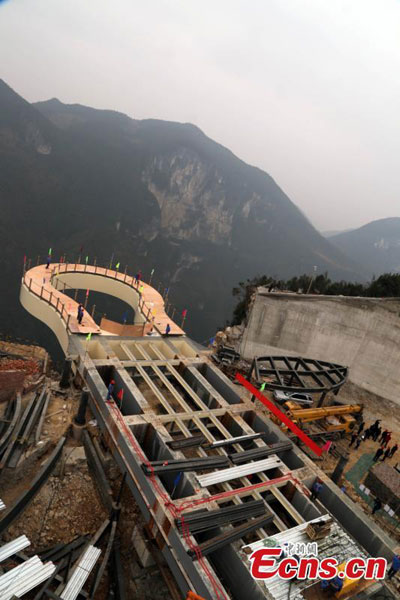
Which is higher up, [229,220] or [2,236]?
[229,220]

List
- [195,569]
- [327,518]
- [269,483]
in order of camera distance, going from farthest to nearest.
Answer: [269,483]
[327,518]
[195,569]

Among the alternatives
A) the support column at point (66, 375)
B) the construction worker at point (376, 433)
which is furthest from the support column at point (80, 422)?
the construction worker at point (376, 433)

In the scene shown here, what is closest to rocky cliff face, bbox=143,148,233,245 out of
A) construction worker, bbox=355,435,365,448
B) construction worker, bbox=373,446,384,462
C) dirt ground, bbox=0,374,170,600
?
construction worker, bbox=355,435,365,448

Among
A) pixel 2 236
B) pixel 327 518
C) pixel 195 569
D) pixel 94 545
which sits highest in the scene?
pixel 327 518

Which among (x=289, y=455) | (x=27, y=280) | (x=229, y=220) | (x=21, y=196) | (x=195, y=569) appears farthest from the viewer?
(x=229, y=220)

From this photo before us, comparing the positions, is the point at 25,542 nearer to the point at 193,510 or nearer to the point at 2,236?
the point at 193,510

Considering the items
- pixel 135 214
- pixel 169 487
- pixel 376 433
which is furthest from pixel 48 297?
pixel 135 214

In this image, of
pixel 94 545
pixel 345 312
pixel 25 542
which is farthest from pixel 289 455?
pixel 345 312

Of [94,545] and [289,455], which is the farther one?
[289,455]
